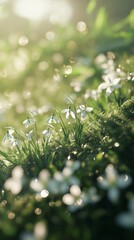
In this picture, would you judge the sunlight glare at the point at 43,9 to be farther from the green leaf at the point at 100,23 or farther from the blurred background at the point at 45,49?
the green leaf at the point at 100,23

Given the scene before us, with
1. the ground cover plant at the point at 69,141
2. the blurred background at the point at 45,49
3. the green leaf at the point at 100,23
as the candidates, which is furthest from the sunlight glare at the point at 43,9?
the green leaf at the point at 100,23

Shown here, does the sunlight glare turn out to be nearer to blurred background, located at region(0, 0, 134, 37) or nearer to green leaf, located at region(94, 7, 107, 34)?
blurred background, located at region(0, 0, 134, 37)

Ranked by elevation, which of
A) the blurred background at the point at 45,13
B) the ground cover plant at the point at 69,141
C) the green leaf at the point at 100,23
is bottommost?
the ground cover plant at the point at 69,141

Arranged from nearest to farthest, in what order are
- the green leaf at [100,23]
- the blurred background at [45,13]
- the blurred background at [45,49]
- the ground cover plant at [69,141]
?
the ground cover plant at [69,141]
the blurred background at [45,49]
the green leaf at [100,23]
the blurred background at [45,13]

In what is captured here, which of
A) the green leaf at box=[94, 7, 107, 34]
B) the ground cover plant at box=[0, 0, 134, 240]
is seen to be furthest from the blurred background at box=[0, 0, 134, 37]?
the green leaf at box=[94, 7, 107, 34]

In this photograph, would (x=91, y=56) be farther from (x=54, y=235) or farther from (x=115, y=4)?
(x=54, y=235)

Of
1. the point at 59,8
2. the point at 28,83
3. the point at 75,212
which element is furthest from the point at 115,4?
the point at 75,212

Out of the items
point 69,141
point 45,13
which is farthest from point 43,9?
point 69,141

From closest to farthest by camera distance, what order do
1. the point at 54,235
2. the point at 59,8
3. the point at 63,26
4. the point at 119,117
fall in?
the point at 54,235 → the point at 119,117 → the point at 63,26 → the point at 59,8

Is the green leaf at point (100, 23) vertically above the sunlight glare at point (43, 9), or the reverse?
the sunlight glare at point (43, 9)
